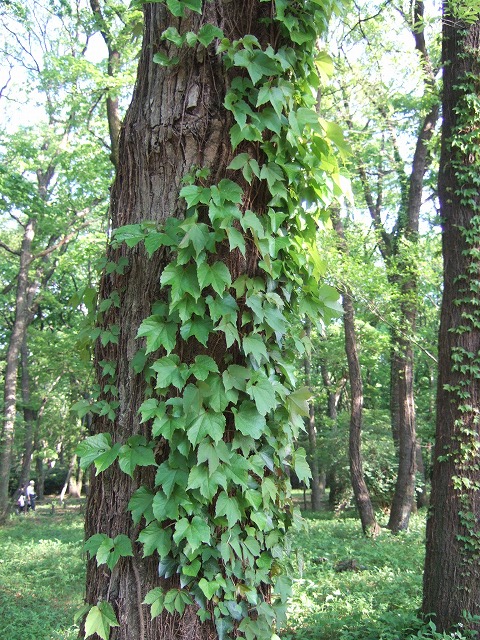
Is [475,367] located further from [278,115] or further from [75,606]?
[75,606]

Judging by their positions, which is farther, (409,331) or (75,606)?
(409,331)

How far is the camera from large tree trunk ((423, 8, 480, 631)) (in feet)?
14.8

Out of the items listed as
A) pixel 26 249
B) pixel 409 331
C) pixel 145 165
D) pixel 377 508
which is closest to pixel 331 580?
pixel 409 331

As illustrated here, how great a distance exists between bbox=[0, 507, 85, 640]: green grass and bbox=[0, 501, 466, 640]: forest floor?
1 cm

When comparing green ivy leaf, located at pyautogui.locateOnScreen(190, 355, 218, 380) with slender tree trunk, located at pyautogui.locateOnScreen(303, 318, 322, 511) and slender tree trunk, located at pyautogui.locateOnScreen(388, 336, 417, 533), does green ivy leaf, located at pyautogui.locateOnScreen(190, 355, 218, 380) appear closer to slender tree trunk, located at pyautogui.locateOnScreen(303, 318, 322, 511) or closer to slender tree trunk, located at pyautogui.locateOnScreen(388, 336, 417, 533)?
slender tree trunk, located at pyautogui.locateOnScreen(388, 336, 417, 533)

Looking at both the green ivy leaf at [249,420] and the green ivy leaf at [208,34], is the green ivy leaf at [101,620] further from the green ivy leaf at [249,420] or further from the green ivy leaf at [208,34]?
the green ivy leaf at [208,34]

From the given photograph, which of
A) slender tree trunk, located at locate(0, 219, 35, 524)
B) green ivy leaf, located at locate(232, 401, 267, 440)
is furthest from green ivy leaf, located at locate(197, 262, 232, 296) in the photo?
slender tree trunk, located at locate(0, 219, 35, 524)

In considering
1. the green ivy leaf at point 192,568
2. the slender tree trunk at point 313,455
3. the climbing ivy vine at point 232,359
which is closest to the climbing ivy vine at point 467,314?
the climbing ivy vine at point 232,359

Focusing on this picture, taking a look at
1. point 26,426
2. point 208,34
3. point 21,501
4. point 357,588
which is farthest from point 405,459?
point 21,501

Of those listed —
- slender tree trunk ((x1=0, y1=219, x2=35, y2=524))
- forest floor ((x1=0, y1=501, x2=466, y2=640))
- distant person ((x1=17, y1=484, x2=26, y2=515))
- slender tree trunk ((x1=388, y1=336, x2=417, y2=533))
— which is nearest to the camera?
forest floor ((x1=0, y1=501, x2=466, y2=640))

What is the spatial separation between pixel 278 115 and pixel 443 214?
3.88 meters

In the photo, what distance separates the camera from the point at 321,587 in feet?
22.3

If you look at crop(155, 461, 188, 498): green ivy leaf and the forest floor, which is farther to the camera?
the forest floor

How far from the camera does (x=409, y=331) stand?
11625 millimetres
